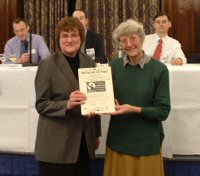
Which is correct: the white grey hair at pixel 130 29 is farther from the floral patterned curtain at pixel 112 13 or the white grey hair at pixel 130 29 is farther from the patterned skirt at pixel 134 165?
the floral patterned curtain at pixel 112 13

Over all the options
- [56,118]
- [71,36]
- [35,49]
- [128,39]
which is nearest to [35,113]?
[56,118]

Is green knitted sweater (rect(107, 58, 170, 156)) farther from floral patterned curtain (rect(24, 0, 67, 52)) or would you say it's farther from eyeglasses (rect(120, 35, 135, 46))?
floral patterned curtain (rect(24, 0, 67, 52))

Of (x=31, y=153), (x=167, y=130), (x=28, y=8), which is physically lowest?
(x=31, y=153)

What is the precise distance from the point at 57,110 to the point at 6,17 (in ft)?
14.8

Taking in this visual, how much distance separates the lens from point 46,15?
6.09m

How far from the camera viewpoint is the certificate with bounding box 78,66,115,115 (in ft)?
6.32

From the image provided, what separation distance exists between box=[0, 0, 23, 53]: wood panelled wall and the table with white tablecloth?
3225 mm

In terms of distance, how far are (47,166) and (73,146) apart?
0.19 metres

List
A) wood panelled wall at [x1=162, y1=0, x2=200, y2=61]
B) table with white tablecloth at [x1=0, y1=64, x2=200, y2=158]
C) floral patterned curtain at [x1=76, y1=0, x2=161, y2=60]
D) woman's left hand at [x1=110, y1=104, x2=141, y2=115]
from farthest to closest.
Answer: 1. floral patterned curtain at [x1=76, y1=0, x2=161, y2=60]
2. wood panelled wall at [x1=162, y1=0, x2=200, y2=61]
3. table with white tablecloth at [x1=0, y1=64, x2=200, y2=158]
4. woman's left hand at [x1=110, y1=104, x2=141, y2=115]

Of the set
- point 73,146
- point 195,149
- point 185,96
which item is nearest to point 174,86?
point 185,96

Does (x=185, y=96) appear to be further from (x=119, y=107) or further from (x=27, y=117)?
(x=27, y=117)

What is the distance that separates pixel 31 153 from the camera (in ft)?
9.48

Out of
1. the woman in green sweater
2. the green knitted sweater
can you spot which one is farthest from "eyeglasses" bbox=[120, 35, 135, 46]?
the green knitted sweater

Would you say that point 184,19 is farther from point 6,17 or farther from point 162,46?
point 6,17
